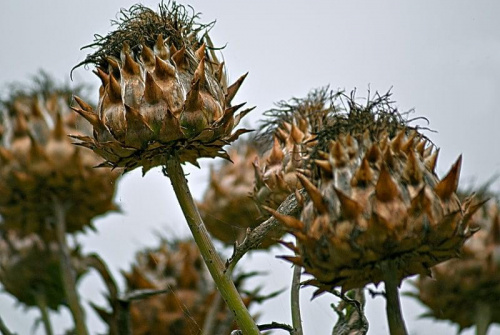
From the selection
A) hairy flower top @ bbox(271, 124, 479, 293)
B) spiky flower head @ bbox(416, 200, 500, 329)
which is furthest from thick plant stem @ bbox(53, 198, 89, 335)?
hairy flower top @ bbox(271, 124, 479, 293)

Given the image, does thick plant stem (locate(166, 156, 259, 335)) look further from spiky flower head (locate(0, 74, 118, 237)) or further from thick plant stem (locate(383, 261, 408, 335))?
spiky flower head (locate(0, 74, 118, 237))

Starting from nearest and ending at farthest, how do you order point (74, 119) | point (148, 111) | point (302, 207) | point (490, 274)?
point (302, 207), point (148, 111), point (490, 274), point (74, 119)

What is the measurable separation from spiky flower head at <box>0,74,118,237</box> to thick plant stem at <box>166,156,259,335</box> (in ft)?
5.23

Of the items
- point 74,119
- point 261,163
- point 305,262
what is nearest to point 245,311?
point 305,262

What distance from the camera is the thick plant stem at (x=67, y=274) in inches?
148

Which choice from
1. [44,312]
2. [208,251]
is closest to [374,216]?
[208,251]

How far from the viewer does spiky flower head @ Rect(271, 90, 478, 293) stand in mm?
1991

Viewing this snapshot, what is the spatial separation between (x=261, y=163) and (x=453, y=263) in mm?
1493

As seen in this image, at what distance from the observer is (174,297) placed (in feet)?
14.6

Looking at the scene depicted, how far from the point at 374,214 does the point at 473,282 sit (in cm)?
253

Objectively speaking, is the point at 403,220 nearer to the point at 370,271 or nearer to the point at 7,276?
the point at 370,271

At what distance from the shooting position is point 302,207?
2.18 meters

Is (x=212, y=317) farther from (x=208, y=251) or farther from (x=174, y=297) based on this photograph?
(x=208, y=251)

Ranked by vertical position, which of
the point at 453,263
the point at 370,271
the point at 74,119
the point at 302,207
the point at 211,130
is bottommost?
the point at 370,271
